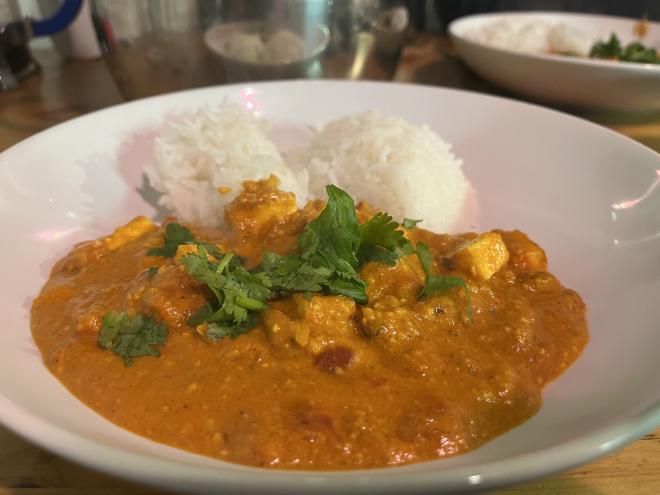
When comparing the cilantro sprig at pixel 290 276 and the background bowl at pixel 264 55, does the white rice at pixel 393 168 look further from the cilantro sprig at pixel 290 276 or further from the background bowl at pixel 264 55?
the cilantro sprig at pixel 290 276

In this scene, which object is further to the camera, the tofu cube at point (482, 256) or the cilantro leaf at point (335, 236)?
the tofu cube at point (482, 256)

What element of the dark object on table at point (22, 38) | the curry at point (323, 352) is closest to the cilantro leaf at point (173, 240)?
the curry at point (323, 352)

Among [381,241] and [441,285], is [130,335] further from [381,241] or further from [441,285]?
[441,285]

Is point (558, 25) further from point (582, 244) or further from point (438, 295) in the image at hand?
point (438, 295)

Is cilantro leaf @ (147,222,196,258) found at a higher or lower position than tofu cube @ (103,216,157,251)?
higher

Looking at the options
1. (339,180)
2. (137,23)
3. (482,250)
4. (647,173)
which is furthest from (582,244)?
(137,23)

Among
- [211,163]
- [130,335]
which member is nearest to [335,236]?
[130,335]

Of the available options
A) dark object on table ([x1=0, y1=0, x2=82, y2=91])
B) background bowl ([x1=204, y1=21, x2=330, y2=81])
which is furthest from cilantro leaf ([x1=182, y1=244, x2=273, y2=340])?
dark object on table ([x1=0, y1=0, x2=82, y2=91])

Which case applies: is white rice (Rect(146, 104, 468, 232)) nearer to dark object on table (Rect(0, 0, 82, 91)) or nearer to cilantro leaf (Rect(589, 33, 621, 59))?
dark object on table (Rect(0, 0, 82, 91))
